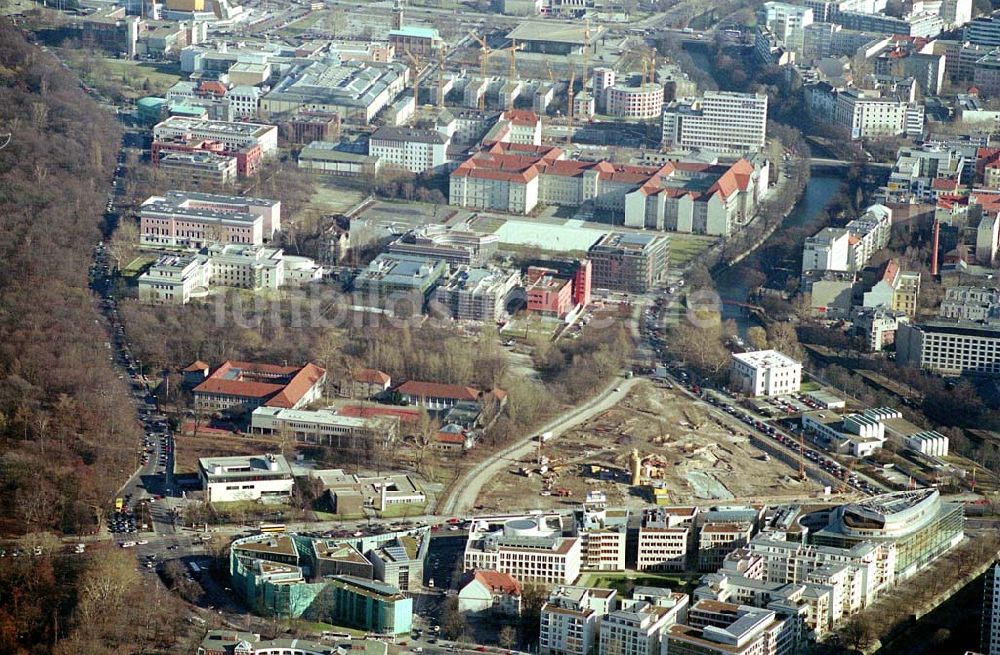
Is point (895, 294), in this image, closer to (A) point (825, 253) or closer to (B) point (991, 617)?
(A) point (825, 253)

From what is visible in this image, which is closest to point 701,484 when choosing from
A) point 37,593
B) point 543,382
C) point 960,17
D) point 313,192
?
point 543,382

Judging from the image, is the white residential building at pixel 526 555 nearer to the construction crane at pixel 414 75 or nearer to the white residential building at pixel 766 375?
the white residential building at pixel 766 375

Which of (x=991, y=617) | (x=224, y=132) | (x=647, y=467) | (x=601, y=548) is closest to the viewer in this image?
(x=991, y=617)

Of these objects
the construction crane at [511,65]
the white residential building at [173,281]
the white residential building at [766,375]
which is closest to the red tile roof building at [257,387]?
the white residential building at [173,281]

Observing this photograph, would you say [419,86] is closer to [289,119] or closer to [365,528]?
[289,119]

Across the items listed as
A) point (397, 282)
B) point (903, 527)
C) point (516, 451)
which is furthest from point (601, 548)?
point (397, 282)
